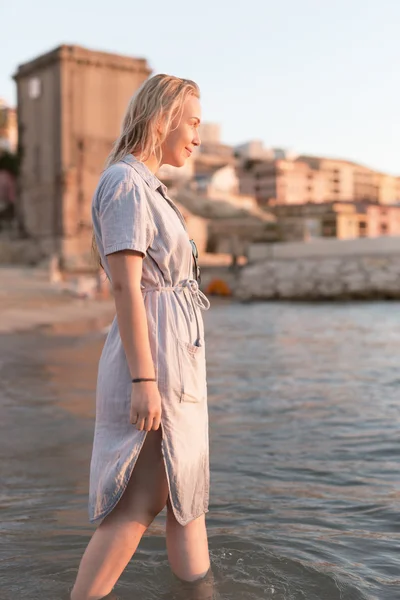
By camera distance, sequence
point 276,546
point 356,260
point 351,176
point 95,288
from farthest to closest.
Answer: point 351,176 < point 356,260 < point 95,288 < point 276,546

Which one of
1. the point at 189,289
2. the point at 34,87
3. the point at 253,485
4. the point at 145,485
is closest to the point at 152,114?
the point at 189,289

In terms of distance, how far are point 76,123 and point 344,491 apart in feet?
113

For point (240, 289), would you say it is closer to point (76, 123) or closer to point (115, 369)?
point (76, 123)

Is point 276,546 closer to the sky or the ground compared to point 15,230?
closer to the ground

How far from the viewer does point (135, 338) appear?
209cm

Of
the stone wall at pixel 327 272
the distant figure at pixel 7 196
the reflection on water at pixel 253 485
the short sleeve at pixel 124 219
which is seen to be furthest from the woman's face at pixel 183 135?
the distant figure at pixel 7 196

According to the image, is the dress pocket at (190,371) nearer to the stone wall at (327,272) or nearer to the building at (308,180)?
the stone wall at (327,272)

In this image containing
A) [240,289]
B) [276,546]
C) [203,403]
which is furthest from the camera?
[240,289]

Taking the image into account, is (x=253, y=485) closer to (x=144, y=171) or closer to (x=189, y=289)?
(x=189, y=289)

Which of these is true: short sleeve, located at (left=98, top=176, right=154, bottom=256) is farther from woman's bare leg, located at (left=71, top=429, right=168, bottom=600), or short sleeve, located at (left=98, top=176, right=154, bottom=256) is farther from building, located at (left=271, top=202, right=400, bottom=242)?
building, located at (left=271, top=202, right=400, bottom=242)

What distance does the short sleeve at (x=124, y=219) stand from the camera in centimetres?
211

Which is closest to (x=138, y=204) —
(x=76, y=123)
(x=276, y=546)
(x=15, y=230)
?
(x=276, y=546)

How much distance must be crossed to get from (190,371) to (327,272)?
26.6m

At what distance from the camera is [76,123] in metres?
36.2
